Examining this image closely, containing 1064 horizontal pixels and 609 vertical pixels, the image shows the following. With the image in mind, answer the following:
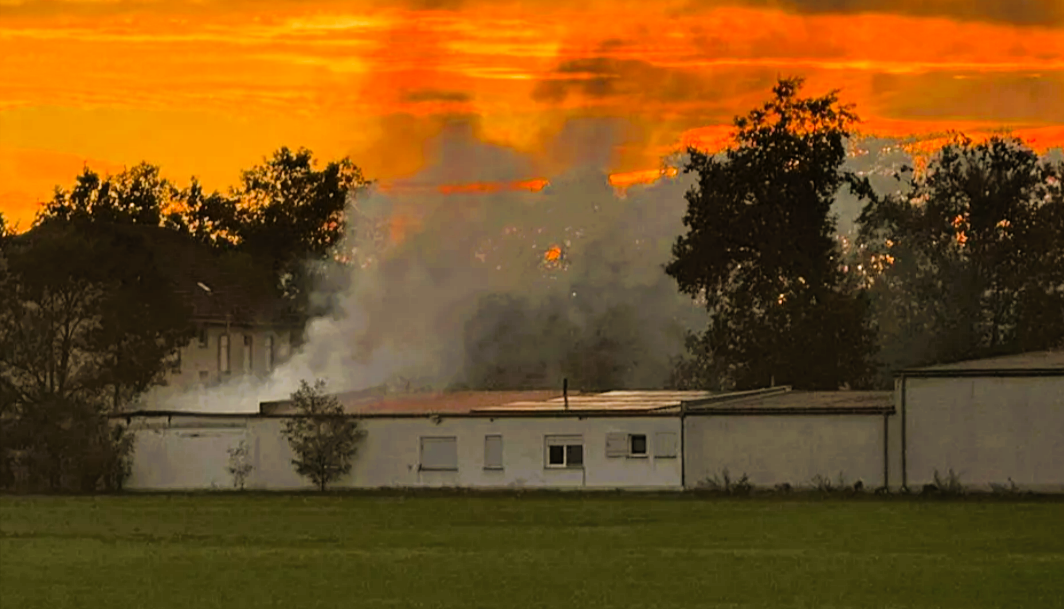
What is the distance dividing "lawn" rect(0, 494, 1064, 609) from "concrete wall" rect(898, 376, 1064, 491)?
4064 millimetres

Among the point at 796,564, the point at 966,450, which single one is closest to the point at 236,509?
the point at 966,450

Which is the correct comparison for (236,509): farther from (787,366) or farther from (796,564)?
(787,366)

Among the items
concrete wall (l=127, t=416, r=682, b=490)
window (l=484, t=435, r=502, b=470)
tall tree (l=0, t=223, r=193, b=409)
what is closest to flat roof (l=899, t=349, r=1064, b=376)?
concrete wall (l=127, t=416, r=682, b=490)

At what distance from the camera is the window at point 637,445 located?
238 feet

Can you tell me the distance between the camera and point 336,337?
115000mm

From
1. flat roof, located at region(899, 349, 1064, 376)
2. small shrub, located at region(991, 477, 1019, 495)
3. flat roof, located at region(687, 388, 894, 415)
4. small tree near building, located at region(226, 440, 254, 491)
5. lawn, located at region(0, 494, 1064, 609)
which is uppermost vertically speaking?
flat roof, located at region(899, 349, 1064, 376)

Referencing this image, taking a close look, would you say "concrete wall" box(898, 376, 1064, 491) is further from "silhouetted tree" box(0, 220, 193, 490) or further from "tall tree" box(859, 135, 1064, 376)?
"tall tree" box(859, 135, 1064, 376)

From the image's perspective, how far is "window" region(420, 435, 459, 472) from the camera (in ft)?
245

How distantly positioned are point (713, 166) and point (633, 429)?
2484 cm

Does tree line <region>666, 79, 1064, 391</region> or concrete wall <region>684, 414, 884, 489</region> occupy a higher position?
tree line <region>666, 79, 1064, 391</region>

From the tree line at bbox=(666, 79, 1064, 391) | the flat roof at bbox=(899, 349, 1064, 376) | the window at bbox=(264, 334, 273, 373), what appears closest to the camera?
the flat roof at bbox=(899, 349, 1064, 376)

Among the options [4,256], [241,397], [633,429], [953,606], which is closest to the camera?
[953,606]

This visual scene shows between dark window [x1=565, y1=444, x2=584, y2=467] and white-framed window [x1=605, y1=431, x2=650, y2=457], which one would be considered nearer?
white-framed window [x1=605, y1=431, x2=650, y2=457]

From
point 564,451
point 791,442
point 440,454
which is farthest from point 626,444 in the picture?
point 440,454
